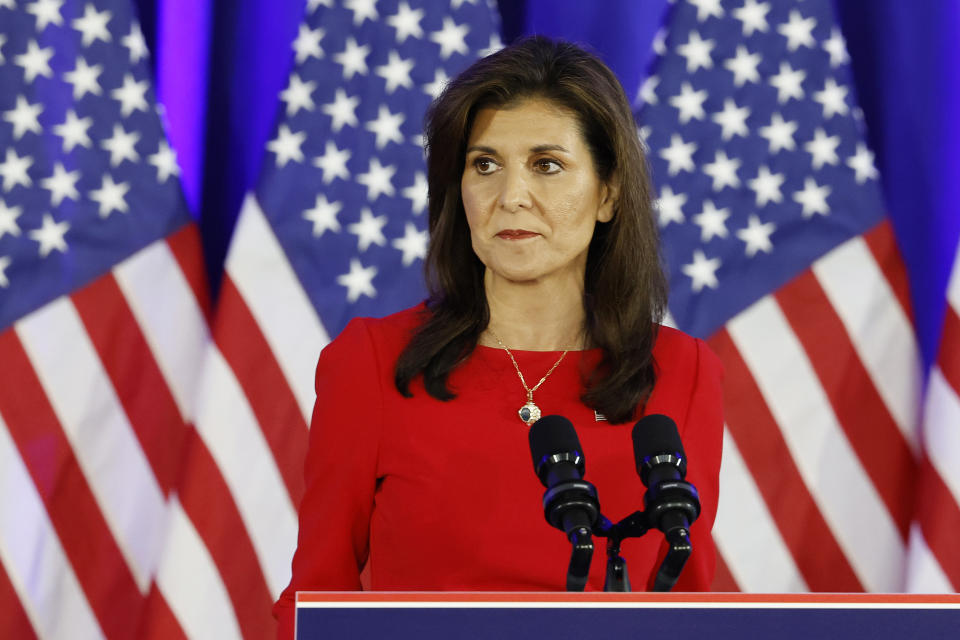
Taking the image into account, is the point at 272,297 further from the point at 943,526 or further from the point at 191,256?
the point at 943,526

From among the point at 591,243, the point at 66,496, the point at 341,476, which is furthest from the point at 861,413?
the point at 66,496

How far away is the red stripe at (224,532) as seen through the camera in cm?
265

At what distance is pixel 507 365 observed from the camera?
5.86ft

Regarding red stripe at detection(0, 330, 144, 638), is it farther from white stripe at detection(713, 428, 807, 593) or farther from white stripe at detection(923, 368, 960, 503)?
white stripe at detection(923, 368, 960, 503)

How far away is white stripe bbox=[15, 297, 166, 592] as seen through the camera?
2.70 m

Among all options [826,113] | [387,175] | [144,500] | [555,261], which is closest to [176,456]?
[144,500]

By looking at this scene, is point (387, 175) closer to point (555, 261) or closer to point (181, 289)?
point (181, 289)

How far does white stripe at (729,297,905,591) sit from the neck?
40.4 inches

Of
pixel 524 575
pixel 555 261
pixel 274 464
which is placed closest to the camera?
pixel 524 575

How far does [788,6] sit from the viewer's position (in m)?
2.85

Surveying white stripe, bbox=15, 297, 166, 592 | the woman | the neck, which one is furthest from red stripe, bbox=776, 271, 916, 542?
white stripe, bbox=15, 297, 166, 592

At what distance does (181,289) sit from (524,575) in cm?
143

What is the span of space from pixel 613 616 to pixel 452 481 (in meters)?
0.79

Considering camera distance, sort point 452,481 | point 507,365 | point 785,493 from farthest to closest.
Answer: point 785,493, point 507,365, point 452,481
